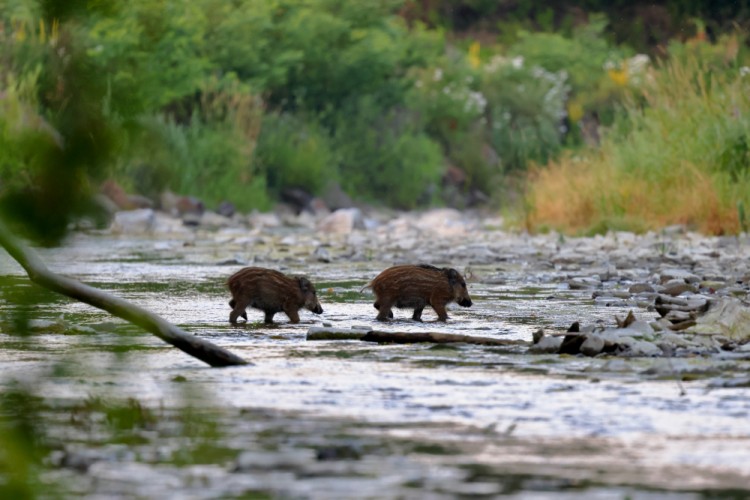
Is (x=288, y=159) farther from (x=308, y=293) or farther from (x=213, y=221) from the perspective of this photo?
(x=308, y=293)

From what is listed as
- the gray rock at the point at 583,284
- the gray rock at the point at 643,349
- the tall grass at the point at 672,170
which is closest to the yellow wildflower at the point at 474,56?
the tall grass at the point at 672,170

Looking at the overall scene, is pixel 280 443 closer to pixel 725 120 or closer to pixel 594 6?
pixel 725 120

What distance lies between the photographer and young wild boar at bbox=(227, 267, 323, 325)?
8016 millimetres

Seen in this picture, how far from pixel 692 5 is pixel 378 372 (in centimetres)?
4008

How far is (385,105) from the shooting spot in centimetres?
3241

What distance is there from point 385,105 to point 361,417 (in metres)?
28.0

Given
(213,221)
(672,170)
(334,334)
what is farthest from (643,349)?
(213,221)

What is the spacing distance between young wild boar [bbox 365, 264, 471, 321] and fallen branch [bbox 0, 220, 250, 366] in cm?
235

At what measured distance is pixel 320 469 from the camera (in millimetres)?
3752

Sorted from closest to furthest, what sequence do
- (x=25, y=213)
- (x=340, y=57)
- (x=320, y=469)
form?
(x=25, y=213) → (x=320, y=469) → (x=340, y=57)

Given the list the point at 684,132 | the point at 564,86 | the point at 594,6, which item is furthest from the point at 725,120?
the point at 594,6

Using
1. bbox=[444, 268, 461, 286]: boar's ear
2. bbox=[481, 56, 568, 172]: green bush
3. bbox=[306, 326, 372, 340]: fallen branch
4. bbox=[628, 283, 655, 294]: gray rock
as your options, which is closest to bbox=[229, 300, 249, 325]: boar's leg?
bbox=[306, 326, 372, 340]: fallen branch

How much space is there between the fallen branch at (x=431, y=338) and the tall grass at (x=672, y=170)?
8857 millimetres

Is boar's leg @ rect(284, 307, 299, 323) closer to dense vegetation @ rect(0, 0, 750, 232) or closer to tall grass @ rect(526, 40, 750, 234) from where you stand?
dense vegetation @ rect(0, 0, 750, 232)
